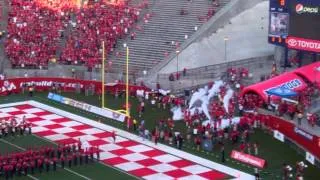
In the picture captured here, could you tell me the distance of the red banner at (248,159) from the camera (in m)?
27.4

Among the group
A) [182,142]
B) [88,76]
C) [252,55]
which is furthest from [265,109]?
[88,76]

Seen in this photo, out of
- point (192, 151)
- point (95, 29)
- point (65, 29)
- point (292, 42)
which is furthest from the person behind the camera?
point (65, 29)

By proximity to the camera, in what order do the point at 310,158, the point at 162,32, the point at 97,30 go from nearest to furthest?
the point at 310,158, the point at 162,32, the point at 97,30

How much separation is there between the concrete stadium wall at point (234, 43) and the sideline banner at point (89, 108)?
21.4 ft

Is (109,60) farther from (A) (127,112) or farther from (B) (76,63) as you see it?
(A) (127,112)

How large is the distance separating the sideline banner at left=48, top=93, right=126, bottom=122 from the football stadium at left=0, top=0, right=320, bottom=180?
0.27ft

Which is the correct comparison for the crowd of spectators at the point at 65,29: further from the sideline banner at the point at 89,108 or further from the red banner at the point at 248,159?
the red banner at the point at 248,159

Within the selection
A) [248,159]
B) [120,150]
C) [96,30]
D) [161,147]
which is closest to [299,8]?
[248,159]

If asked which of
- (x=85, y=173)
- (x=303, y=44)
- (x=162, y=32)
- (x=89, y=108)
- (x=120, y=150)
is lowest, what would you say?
(x=85, y=173)

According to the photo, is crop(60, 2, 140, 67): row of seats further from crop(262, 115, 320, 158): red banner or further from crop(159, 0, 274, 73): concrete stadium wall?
crop(262, 115, 320, 158): red banner

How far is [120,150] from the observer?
30.0 m

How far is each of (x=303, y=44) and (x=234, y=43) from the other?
8416 millimetres

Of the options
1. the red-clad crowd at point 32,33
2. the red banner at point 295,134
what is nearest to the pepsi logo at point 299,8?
the red banner at point 295,134

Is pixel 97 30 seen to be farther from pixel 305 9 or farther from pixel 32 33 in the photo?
pixel 305 9
